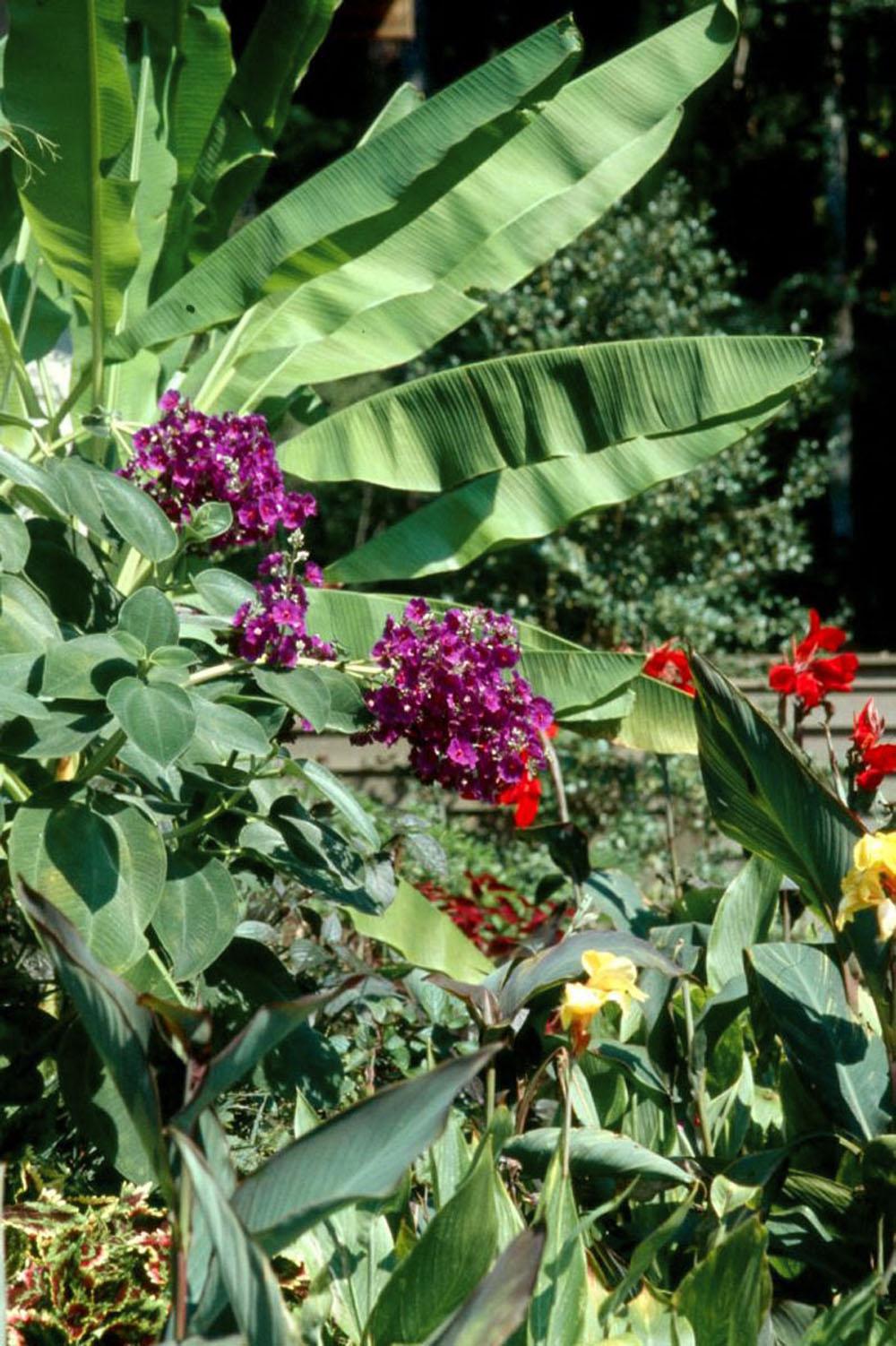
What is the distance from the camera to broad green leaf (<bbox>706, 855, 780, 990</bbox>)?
88.4 inches

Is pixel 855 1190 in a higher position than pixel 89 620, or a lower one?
lower

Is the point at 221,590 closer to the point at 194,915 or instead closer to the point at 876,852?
the point at 194,915

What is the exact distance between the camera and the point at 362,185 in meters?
2.67

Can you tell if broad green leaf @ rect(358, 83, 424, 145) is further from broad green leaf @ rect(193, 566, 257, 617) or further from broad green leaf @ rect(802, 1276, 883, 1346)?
broad green leaf @ rect(802, 1276, 883, 1346)

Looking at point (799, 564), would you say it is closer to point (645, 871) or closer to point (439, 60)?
point (645, 871)

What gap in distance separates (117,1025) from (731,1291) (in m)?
0.67

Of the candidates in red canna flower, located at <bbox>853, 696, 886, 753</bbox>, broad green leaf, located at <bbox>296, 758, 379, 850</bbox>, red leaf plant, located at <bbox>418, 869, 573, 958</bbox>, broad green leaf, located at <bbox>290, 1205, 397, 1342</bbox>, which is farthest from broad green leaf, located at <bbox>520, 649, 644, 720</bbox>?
broad green leaf, located at <bbox>290, 1205, 397, 1342</bbox>

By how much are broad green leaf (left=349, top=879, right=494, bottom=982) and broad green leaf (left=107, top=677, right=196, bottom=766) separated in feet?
3.09

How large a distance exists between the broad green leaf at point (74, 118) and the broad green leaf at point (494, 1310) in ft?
6.90

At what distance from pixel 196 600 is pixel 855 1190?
159cm

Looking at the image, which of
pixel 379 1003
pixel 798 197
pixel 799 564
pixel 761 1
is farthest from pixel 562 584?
pixel 798 197

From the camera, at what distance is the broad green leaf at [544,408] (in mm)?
2895

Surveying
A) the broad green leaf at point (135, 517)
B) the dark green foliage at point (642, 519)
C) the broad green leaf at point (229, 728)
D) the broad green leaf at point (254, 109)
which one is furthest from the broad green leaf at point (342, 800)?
the dark green foliage at point (642, 519)

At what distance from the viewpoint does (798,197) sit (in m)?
13.1
